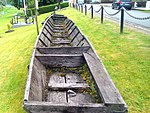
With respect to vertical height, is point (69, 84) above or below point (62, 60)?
below

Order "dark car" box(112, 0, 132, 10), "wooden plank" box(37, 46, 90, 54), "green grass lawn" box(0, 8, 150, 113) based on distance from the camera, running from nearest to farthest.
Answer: "green grass lawn" box(0, 8, 150, 113), "wooden plank" box(37, 46, 90, 54), "dark car" box(112, 0, 132, 10)

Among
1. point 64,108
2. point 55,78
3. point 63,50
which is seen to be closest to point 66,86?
point 55,78

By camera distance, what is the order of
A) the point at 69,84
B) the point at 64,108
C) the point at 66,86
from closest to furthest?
the point at 64,108 → the point at 66,86 → the point at 69,84

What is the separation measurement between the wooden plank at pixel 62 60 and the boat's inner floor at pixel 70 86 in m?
0.11

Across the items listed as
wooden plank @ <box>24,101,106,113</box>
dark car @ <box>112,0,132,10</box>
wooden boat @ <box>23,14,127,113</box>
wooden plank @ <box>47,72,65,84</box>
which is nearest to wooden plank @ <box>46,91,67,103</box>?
wooden boat @ <box>23,14,127,113</box>

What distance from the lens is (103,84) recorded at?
304cm

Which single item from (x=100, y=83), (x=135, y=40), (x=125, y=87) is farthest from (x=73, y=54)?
(x=135, y=40)

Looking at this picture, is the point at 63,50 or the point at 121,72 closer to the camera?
the point at 63,50

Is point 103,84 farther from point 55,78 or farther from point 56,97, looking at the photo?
point 55,78

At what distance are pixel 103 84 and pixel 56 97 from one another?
2.68ft

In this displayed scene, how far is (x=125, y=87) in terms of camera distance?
4.45 metres

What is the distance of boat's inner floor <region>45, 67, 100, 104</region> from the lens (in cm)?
338

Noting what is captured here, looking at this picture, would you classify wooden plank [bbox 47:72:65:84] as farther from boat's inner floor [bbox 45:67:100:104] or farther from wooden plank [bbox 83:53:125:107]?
wooden plank [bbox 83:53:125:107]

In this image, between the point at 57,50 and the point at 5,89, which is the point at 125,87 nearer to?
the point at 57,50
